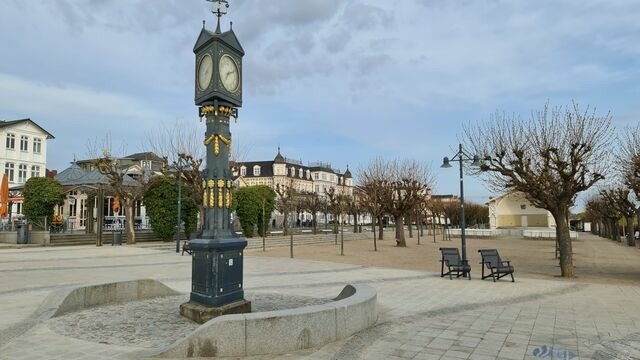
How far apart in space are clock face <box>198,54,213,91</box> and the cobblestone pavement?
420cm

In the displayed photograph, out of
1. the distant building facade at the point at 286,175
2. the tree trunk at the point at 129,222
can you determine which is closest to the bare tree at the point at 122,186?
the tree trunk at the point at 129,222

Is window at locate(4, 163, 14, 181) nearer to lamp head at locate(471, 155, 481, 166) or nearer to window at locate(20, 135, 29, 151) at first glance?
window at locate(20, 135, 29, 151)

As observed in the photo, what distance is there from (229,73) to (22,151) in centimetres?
5302

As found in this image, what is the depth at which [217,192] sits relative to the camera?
771 cm

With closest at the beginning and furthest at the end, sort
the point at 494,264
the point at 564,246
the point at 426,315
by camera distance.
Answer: the point at 426,315 < the point at 494,264 < the point at 564,246

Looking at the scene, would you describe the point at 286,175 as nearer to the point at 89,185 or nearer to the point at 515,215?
the point at 515,215

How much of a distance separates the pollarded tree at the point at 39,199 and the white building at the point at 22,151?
17895 millimetres

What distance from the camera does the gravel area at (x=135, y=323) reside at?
21.7 ft

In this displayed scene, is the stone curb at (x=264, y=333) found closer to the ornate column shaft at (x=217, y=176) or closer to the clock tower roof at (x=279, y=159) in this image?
the ornate column shaft at (x=217, y=176)

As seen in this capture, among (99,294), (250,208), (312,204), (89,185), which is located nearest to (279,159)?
(312,204)

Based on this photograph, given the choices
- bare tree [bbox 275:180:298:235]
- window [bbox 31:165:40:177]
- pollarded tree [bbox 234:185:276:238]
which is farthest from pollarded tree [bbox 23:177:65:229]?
window [bbox 31:165:40:177]

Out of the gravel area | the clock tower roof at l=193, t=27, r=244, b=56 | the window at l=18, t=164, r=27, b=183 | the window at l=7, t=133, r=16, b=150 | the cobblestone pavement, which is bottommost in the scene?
the cobblestone pavement

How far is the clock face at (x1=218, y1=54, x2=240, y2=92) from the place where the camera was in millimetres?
7980

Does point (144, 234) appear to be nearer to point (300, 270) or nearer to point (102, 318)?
point (300, 270)
